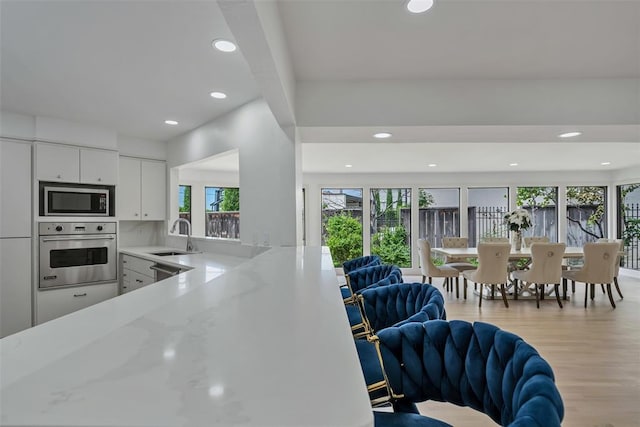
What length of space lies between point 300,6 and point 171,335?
1.68 metres

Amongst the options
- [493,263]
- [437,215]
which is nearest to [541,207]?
[437,215]

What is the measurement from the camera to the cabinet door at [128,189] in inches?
163

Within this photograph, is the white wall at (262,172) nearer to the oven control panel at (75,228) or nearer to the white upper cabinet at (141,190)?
the white upper cabinet at (141,190)

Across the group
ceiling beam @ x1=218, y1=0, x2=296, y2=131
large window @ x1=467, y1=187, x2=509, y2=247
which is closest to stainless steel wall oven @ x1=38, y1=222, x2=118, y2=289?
ceiling beam @ x1=218, y1=0, x2=296, y2=131

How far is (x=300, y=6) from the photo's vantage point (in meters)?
1.64

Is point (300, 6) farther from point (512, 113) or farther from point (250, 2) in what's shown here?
point (512, 113)

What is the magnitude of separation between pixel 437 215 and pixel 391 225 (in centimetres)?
117

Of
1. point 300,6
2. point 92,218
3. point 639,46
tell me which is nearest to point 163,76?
point 300,6

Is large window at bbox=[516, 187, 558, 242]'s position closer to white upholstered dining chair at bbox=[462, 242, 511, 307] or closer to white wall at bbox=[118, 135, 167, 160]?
white upholstered dining chair at bbox=[462, 242, 511, 307]

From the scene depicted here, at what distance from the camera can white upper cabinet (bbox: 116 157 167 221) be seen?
418 centimetres

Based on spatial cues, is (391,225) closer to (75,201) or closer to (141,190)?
(141,190)

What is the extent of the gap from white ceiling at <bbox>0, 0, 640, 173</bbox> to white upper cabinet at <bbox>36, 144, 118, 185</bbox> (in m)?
0.43

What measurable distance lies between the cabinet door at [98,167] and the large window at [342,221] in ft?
15.8

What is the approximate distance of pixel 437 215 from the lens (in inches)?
314
